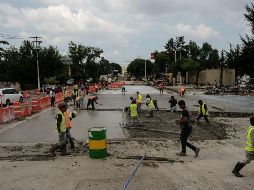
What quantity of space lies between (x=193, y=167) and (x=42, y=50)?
6815cm

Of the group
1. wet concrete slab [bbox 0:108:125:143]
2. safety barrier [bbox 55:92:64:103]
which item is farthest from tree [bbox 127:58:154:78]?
wet concrete slab [bbox 0:108:125:143]

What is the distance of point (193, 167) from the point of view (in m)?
10.9

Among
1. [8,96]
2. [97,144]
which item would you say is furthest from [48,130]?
[8,96]

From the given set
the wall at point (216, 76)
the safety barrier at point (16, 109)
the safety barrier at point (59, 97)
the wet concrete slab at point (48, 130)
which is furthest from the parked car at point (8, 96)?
the wall at point (216, 76)

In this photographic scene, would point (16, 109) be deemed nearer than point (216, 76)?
Yes

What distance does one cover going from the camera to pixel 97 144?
11789mm

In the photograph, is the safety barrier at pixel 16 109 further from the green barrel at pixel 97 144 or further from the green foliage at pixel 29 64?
the green foliage at pixel 29 64

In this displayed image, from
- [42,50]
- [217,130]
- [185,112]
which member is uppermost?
[42,50]

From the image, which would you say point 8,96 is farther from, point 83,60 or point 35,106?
point 83,60

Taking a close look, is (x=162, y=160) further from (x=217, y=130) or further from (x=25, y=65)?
(x=25, y=65)

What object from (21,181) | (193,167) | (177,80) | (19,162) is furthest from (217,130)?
(177,80)

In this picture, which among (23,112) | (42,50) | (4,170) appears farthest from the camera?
(42,50)

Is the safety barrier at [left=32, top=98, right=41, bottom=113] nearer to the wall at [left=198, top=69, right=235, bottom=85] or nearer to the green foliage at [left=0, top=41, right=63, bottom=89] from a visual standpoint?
the green foliage at [left=0, top=41, right=63, bottom=89]

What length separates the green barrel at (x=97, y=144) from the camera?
38.7ft
